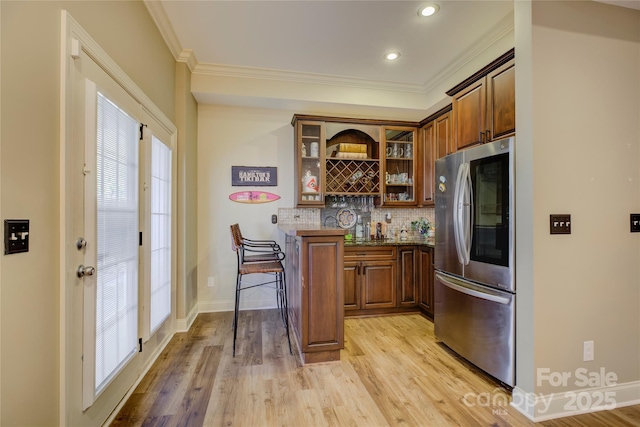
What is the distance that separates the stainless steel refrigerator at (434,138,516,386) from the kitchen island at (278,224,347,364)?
1.00 metres

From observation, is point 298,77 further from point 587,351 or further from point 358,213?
point 587,351

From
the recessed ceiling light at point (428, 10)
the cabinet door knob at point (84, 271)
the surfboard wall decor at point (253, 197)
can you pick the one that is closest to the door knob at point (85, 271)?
the cabinet door knob at point (84, 271)

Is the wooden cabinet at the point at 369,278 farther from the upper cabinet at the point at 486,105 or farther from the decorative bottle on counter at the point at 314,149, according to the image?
the upper cabinet at the point at 486,105

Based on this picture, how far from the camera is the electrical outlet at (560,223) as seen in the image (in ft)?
5.43

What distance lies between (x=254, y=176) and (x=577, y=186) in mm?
3210

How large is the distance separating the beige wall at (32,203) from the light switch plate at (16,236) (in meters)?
0.02

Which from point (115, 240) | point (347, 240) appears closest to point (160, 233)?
point (115, 240)

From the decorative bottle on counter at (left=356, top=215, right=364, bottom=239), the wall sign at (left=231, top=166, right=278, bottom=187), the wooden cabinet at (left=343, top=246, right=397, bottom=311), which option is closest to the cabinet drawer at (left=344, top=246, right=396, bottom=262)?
the wooden cabinet at (left=343, top=246, right=397, bottom=311)

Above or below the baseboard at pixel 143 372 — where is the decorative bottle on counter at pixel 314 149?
above

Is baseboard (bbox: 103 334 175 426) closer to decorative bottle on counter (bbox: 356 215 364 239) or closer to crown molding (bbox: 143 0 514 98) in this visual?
decorative bottle on counter (bbox: 356 215 364 239)

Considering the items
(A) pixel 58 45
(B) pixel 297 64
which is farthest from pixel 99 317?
(B) pixel 297 64

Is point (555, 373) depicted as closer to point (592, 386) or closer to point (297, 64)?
point (592, 386)

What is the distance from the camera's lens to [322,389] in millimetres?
1921

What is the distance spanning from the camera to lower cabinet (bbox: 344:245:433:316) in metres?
3.29
